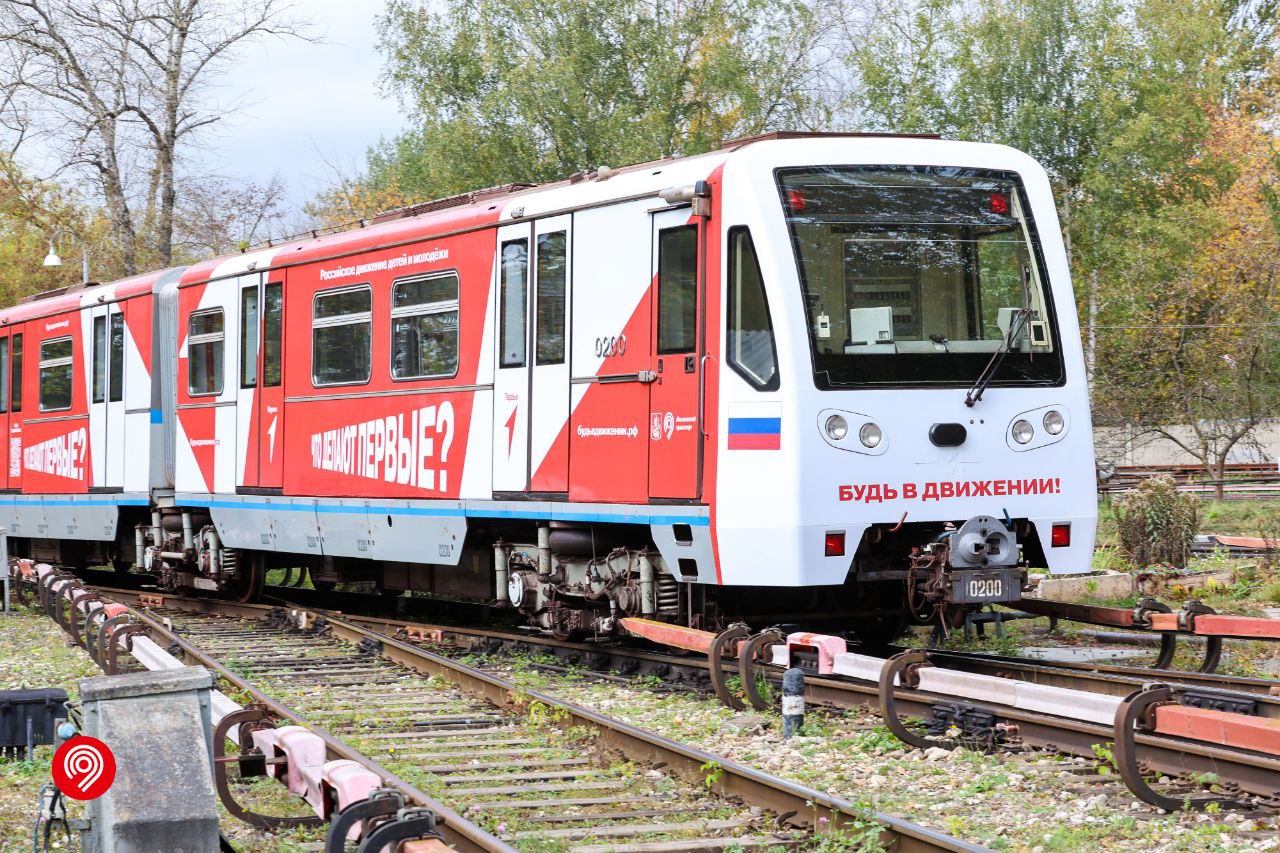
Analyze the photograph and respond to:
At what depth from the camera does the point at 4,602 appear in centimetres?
1700

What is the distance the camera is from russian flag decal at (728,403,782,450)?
920cm

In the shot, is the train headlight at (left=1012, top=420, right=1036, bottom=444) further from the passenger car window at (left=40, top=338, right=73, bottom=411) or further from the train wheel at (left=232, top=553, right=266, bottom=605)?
the passenger car window at (left=40, top=338, right=73, bottom=411)

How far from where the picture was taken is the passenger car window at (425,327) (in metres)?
12.1

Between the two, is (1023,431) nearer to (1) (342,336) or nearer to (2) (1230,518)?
(1) (342,336)

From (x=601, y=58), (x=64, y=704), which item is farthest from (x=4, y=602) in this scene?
(x=601, y=58)

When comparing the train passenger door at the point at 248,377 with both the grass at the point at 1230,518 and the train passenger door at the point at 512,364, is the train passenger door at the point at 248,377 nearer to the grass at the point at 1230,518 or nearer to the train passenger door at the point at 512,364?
the train passenger door at the point at 512,364

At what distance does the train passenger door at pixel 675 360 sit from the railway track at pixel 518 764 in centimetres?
169

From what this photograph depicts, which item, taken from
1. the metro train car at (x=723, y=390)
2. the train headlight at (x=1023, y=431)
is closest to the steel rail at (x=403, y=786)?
the metro train car at (x=723, y=390)

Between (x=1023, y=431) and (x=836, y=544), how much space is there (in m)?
1.56

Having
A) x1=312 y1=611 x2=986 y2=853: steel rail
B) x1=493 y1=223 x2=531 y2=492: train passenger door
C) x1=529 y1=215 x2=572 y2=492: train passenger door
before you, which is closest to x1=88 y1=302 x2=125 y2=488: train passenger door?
x1=493 y1=223 x2=531 y2=492: train passenger door

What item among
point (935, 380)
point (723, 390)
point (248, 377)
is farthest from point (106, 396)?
point (935, 380)

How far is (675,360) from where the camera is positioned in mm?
9891

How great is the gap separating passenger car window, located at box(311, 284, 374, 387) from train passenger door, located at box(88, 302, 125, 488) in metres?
4.81

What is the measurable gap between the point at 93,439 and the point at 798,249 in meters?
11.6
